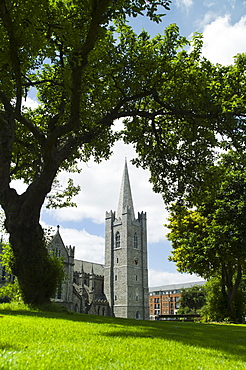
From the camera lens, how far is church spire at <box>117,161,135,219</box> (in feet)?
276

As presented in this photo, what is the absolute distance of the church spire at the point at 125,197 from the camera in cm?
8419

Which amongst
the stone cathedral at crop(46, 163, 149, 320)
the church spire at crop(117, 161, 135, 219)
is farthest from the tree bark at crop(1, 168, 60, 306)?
the church spire at crop(117, 161, 135, 219)

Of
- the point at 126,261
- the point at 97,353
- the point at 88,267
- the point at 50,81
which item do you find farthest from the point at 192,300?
the point at 97,353

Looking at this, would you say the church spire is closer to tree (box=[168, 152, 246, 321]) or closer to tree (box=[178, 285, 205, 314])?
tree (box=[178, 285, 205, 314])

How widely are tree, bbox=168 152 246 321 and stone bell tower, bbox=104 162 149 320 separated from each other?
49991 mm

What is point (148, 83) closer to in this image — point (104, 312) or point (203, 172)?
point (203, 172)

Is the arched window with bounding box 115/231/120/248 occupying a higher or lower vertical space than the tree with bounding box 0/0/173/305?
higher

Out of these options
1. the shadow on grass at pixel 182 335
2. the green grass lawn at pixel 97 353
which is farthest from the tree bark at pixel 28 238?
the green grass lawn at pixel 97 353

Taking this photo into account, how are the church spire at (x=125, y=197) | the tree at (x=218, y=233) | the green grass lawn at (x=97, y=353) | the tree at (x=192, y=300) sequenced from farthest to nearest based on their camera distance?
the tree at (x=192, y=300) → the church spire at (x=125, y=197) → the tree at (x=218, y=233) → the green grass lawn at (x=97, y=353)

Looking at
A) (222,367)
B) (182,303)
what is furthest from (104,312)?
(222,367)

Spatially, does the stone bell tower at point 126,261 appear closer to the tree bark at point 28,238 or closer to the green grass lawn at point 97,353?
the tree bark at point 28,238

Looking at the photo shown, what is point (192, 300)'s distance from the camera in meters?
91.6

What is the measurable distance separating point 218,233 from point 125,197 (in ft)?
203

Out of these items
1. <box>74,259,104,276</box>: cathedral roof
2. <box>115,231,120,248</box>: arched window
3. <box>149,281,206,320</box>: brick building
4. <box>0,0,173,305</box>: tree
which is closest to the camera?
<box>0,0,173,305</box>: tree
